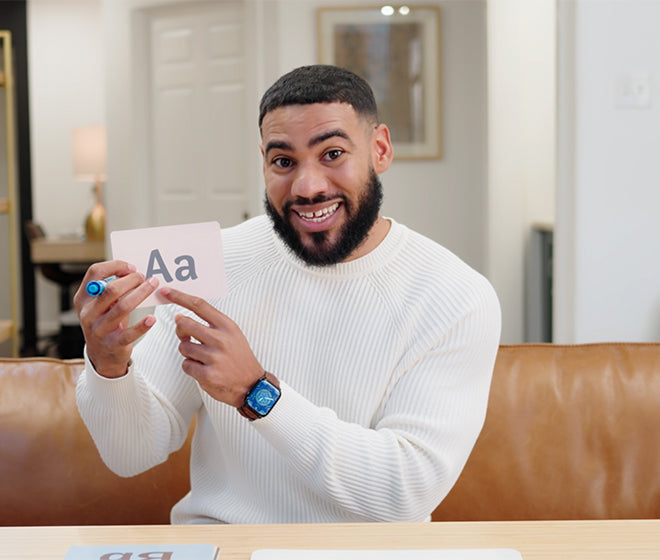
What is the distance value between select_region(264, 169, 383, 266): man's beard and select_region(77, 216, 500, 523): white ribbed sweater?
3 cm

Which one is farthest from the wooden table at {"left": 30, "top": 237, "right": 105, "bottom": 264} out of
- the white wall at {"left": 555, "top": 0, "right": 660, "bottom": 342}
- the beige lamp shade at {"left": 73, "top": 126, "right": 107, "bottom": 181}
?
the white wall at {"left": 555, "top": 0, "right": 660, "bottom": 342}

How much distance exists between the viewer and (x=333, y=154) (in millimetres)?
1322

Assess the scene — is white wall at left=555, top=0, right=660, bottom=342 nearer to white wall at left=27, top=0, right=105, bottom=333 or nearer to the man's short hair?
the man's short hair

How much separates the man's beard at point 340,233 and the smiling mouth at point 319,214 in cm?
2

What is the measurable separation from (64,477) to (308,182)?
2.45 feet

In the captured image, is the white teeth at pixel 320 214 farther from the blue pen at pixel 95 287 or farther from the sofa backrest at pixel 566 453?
→ the sofa backrest at pixel 566 453

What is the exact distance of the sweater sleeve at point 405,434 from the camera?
3.83ft

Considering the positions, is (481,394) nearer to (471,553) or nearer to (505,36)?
(471,553)

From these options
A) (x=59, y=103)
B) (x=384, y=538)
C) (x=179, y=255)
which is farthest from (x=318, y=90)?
(x=59, y=103)

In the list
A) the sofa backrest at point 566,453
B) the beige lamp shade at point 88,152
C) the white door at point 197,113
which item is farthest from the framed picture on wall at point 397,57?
the sofa backrest at point 566,453

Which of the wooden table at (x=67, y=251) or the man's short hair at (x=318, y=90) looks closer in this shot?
the man's short hair at (x=318, y=90)

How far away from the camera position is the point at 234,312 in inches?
55.0

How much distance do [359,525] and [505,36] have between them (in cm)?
353

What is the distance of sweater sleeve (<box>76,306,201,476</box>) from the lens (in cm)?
126
